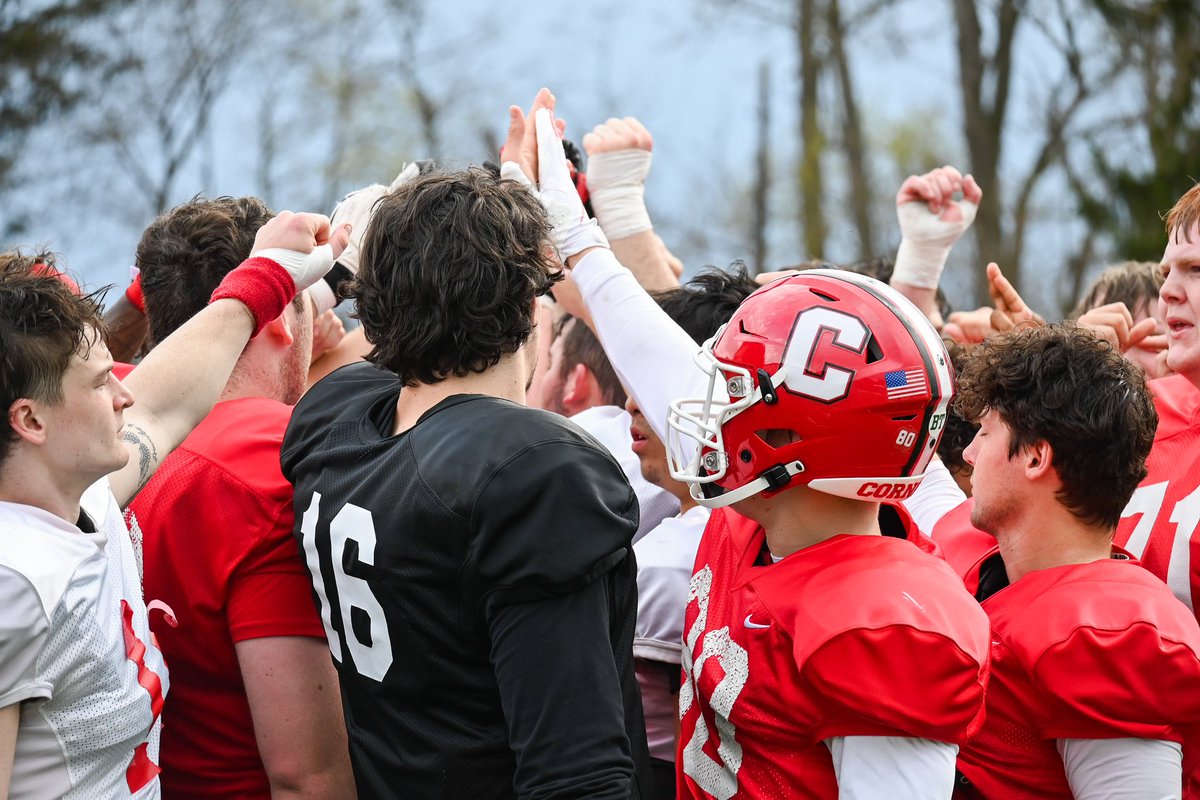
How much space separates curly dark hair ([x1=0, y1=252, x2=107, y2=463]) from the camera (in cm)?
240

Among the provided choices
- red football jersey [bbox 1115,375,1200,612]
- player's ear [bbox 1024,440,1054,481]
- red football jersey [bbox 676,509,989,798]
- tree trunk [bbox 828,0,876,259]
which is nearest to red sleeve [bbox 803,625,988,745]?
red football jersey [bbox 676,509,989,798]

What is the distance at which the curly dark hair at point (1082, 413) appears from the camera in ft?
9.79

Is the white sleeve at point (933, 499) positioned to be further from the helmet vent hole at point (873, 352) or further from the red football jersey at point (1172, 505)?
the helmet vent hole at point (873, 352)

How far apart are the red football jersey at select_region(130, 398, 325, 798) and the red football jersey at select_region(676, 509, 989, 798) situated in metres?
0.94

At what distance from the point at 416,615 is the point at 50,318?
927mm

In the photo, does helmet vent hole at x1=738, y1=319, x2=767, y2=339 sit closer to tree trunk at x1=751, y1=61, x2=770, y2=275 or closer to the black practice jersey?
the black practice jersey

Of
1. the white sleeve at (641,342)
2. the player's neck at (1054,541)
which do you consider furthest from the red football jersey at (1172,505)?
the white sleeve at (641,342)

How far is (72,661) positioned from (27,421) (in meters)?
0.47

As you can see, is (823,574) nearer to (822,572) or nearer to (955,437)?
(822,572)

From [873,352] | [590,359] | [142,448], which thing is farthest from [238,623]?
[590,359]

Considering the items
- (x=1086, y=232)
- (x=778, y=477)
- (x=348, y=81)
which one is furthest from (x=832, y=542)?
(x=348, y=81)

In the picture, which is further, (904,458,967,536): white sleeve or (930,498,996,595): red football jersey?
(904,458,967,536): white sleeve

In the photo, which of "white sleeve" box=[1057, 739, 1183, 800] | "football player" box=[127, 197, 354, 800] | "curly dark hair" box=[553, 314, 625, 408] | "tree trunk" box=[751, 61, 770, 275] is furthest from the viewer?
"tree trunk" box=[751, 61, 770, 275]

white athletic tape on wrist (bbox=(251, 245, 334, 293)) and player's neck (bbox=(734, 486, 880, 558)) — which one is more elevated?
white athletic tape on wrist (bbox=(251, 245, 334, 293))
